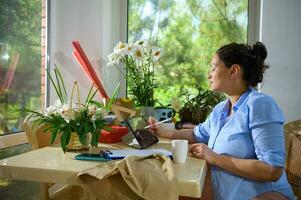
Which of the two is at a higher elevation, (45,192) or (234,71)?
(234,71)

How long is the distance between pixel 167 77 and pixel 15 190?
50.4 inches

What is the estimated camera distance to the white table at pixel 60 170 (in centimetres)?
93

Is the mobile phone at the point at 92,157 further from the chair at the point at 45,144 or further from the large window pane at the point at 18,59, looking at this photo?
the large window pane at the point at 18,59

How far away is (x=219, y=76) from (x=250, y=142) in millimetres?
311

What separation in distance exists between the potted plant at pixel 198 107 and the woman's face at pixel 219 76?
2.11ft

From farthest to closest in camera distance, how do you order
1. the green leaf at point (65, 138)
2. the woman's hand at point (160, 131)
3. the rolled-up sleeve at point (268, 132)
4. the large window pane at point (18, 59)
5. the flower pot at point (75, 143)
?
1. the large window pane at point (18, 59)
2. the woman's hand at point (160, 131)
3. the flower pot at point (75, 143)
4. the green leaf at point (65, 138)
5. the rolled-up sleeve at point (268, 132)

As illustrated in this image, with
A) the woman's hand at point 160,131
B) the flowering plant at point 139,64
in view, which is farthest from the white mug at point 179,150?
the flowering plant at point 139,64

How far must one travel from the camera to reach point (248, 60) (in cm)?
137

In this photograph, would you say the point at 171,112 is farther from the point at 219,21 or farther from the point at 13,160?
the point at 13,160

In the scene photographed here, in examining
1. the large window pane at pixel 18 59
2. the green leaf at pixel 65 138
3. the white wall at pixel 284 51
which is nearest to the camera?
the green leaf at pixel 65 138

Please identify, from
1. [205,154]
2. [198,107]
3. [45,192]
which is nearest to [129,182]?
[205,154]

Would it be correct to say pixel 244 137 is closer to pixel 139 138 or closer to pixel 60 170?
pixel 139 138

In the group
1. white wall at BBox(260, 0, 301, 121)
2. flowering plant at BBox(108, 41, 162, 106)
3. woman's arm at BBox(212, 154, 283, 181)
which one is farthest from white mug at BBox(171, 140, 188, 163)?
white wall at BBox(260, 0, 301, 121)

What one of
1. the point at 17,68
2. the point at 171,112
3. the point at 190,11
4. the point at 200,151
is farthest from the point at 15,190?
the point at 190,11
